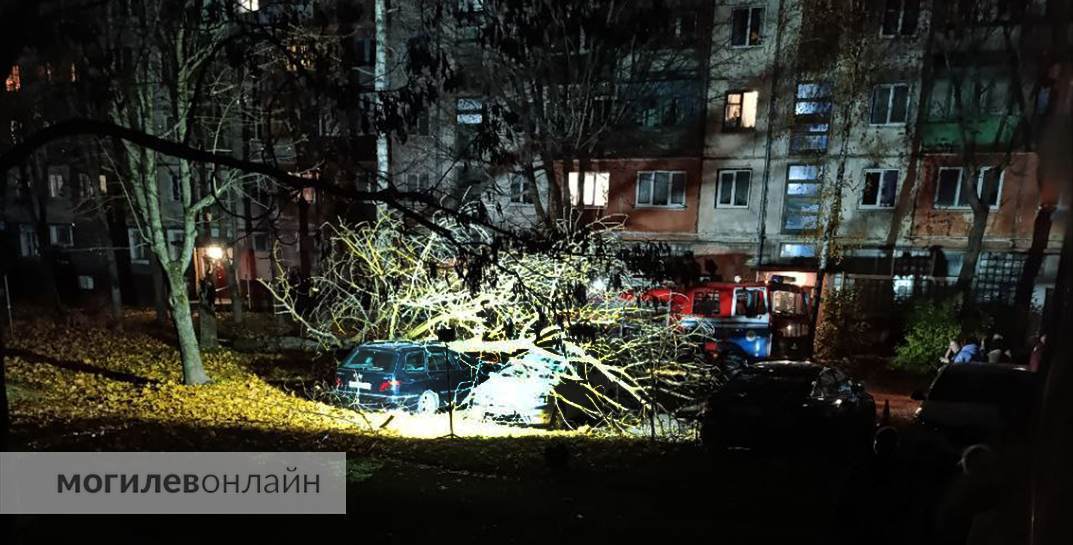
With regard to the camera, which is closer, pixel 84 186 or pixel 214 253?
pixel 214 253

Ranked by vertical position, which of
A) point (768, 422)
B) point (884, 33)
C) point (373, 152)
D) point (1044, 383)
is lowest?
point (768, 422)

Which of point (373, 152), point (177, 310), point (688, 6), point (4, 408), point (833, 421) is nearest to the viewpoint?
point (4, 408)

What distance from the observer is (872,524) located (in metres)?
4.01

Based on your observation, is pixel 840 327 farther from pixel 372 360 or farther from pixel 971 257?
pixel 372 360

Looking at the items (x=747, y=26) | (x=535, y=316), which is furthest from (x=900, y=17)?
(x=535, y=316)

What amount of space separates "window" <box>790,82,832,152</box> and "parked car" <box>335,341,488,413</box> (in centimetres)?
1567

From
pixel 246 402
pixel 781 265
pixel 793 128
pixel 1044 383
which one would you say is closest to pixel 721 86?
pixel 793 128

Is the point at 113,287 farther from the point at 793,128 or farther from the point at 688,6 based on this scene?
the point at 793,128

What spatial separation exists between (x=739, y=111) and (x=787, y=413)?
14802 millimetres

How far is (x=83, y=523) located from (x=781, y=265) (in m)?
19.9

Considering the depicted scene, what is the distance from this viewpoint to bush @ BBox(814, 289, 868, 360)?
55.8ft

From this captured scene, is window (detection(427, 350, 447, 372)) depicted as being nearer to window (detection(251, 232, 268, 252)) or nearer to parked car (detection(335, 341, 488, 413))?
parked car (detection(335, 341, 488, 413))

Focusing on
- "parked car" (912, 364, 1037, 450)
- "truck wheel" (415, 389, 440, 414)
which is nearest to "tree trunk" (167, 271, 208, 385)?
"truck wheel" (415, 389, 440, 414)

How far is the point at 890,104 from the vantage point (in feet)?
59.6
